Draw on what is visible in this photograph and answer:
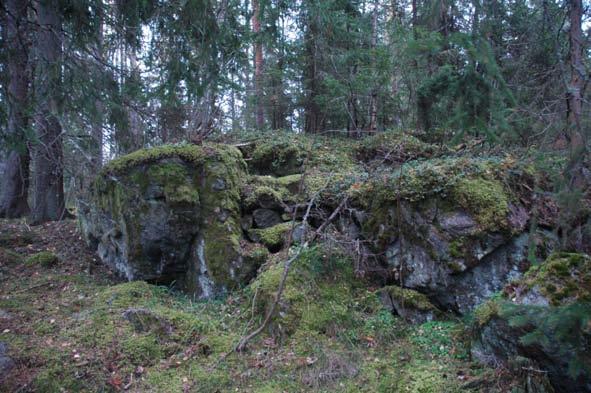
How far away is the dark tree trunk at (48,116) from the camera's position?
5.56m

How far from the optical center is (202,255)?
662 centimetres

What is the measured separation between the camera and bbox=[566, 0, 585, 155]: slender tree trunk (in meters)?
2.86

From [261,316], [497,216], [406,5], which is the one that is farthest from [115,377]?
[406,5]

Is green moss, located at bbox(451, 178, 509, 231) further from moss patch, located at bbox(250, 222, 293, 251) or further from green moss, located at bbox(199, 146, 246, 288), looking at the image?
green moss, located at bbox(199, 146, 246, 288)

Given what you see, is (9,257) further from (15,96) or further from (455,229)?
(455,229)

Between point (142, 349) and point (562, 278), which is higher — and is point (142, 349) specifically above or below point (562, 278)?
below

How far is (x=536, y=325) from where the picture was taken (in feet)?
9.42

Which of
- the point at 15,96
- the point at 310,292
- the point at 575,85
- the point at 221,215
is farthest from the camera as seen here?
the point at 221,215

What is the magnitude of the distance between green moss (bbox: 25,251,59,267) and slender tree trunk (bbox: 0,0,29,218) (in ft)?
4.81

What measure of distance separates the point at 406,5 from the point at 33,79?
33.5 feet

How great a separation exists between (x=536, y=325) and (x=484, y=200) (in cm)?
278

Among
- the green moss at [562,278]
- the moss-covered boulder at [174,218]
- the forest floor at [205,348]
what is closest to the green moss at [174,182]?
the moss-covered boulder at [174,218]

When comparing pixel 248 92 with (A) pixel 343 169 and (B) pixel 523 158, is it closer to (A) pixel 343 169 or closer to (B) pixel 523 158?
(A) pixel 343 169

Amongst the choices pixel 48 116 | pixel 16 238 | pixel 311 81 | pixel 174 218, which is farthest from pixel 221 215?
pixel 311 81
